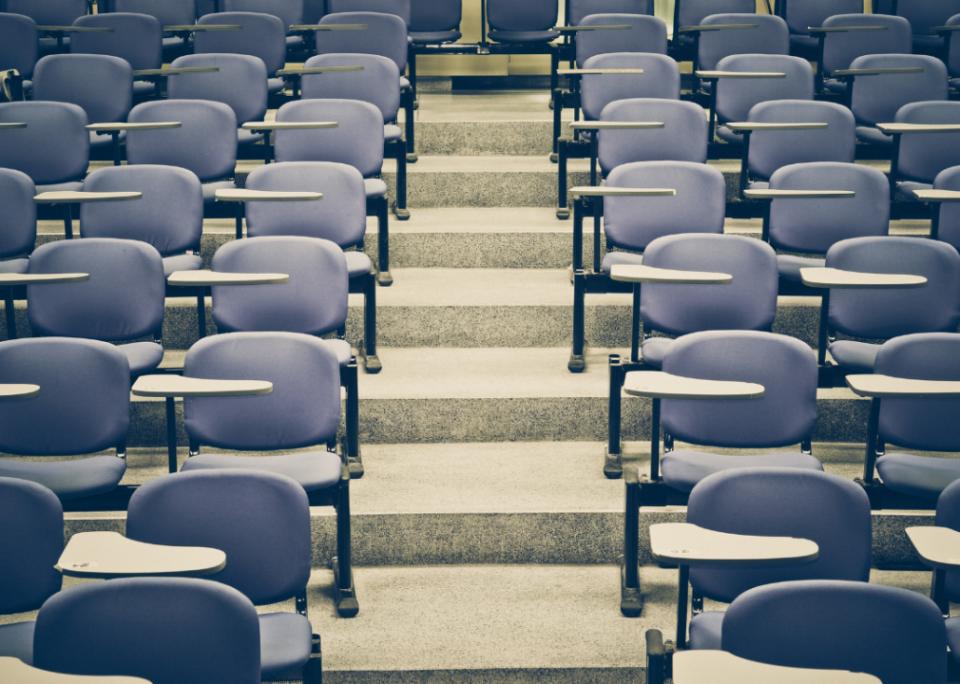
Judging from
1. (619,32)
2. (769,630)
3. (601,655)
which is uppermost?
(619,32)


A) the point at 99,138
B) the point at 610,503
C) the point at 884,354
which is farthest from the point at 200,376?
the point at 99,138

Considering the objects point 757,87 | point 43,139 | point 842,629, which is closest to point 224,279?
point 842,629

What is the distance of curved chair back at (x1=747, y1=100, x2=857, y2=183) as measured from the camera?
3.78 m

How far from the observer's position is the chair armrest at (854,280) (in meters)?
2.47

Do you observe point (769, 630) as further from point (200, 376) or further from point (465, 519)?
point (200, 376)

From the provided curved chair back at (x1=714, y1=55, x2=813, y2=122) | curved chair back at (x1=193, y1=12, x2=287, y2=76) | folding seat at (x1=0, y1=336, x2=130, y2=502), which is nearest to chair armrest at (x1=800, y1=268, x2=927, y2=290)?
folding seat at (x1=0, y1=336, x2=130, y2=502)

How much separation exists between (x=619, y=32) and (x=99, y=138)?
98.9 inches

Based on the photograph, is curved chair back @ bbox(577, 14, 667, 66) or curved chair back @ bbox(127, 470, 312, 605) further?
curved chair back @ bbox(577, 14, 667, 66)

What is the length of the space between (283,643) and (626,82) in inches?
123

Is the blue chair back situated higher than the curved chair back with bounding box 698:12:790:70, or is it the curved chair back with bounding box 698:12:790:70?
the curved chair back with bounding box 698:12:790:70

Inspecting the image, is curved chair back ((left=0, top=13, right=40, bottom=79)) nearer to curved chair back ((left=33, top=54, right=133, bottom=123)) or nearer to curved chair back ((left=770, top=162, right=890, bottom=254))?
curved chair back ((left=33, top=54, right=133, bottom=123))

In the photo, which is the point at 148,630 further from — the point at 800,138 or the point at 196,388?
the point at 800,138

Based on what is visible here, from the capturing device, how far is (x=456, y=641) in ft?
7.45

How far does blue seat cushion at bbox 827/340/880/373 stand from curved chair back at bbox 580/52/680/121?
1743 millimetres
